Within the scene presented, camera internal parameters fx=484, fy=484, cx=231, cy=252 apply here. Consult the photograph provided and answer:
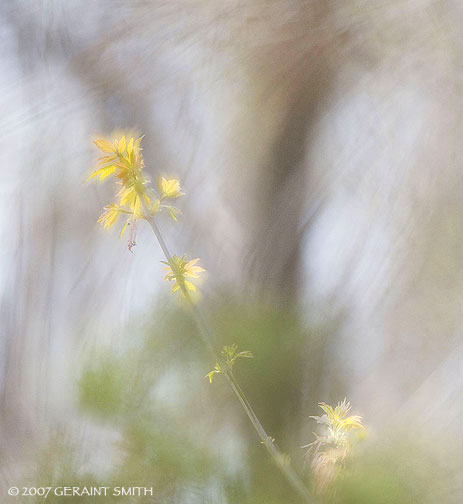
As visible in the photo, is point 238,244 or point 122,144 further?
point 238,244

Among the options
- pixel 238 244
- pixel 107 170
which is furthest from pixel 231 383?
pixel 238 244

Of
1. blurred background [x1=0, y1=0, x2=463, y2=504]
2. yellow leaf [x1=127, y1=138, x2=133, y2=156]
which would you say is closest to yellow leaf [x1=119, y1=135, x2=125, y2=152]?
yellow leaf [x1=127, y1=138, x2=133, y2=156]

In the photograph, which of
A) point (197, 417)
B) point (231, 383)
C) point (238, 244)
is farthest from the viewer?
point (238, 244)

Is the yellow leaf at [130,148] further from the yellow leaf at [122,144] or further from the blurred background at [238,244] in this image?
the blurred background at [238,244]

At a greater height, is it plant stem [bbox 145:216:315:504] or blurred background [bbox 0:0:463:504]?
blurred background [bbox 0:0:463:504]

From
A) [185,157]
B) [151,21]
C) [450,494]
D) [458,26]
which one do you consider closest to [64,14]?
[151,21]

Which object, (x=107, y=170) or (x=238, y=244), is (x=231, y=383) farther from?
(x=238, y=244)

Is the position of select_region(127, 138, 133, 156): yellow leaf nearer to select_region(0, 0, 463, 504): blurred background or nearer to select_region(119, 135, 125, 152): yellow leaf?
select_region(119, 135, 125, 152): yellow leaf

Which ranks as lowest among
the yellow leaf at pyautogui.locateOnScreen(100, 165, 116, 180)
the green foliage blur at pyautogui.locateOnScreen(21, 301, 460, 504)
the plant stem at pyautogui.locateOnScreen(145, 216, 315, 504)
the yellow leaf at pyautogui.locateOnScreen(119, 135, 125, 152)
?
the plant stem at pyautogui.locateOnScreen(145, 216, 315, 504)

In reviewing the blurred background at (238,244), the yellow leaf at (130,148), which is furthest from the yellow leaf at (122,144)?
the blurred background at (238,244)
